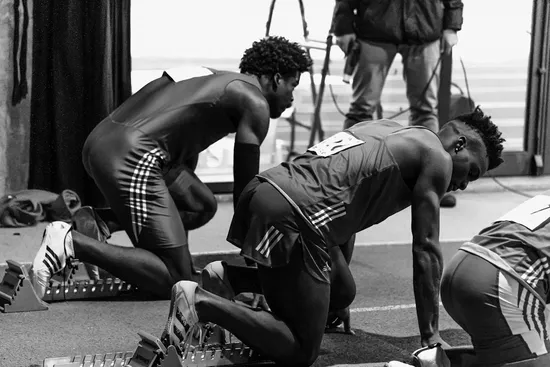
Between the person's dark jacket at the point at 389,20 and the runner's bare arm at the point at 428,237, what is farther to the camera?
the person's dark jacket at the point at 389,20

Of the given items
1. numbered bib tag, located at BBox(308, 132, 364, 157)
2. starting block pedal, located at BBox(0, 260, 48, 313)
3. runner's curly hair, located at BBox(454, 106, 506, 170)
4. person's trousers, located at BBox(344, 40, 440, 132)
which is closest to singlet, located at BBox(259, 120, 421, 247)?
numbered bib tag, located at BBox(308, 132, 364, 157)

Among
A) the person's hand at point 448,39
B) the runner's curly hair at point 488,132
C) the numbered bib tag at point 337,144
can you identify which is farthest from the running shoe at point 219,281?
the person's hand at point 448,39

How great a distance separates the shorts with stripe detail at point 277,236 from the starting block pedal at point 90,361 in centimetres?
59

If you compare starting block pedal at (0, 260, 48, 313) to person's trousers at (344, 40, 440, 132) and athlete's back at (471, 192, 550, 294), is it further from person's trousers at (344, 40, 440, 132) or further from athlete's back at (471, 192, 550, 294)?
person's trousers at (344, 40, 440, 132)

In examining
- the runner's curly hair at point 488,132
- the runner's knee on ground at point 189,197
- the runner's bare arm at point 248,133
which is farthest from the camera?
the runner's knee on ground at point 189,197

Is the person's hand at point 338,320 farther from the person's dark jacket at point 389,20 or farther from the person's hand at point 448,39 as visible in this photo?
the person's hand at point 448,39

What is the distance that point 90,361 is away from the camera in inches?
135

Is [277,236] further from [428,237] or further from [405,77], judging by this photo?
[405,77]

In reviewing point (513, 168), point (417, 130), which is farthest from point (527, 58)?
point (417, 130)

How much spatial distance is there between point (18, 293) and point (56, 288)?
254mm

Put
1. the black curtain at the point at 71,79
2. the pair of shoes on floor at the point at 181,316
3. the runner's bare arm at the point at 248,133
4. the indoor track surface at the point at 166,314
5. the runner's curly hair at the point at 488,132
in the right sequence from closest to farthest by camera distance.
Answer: the pair of shoes on floor at the point at 181,316 < the runner's curly hair at the point at 488,132 < the indoor track surface at the point at 166,314 < the runner's bare arm at the point at 248,133 < the black curtain at the point at 71,79

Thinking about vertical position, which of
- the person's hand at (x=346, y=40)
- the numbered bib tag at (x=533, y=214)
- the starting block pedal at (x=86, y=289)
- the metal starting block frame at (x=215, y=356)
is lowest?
the starting block pedal at (x=86, y=289)

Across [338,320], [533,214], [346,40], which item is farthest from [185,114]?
[346,40]

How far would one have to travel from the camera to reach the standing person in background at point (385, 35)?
6293mm
